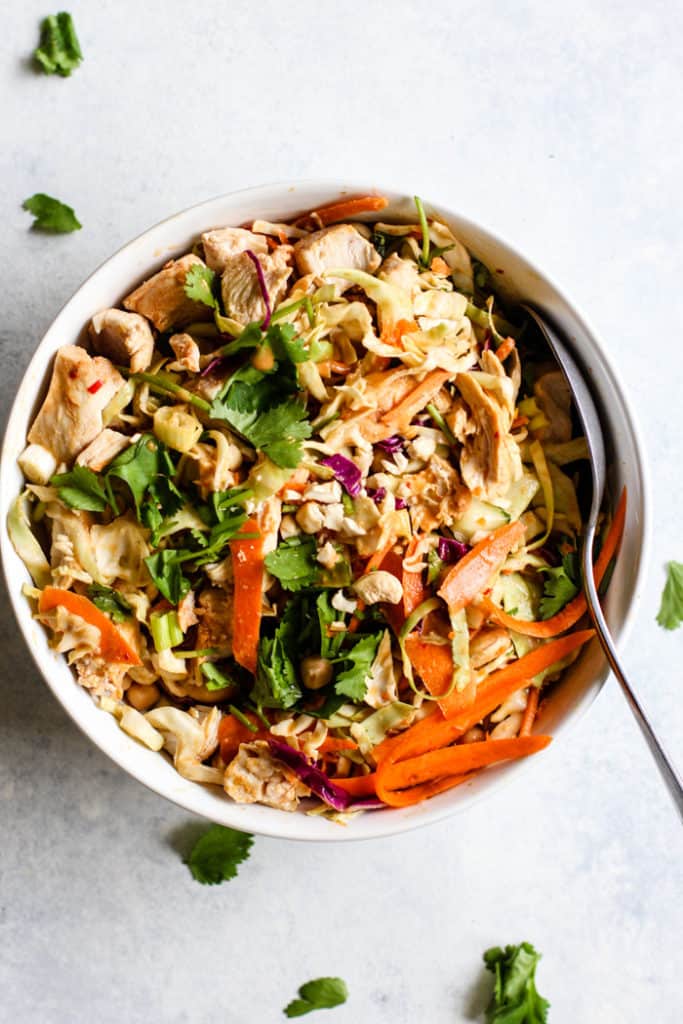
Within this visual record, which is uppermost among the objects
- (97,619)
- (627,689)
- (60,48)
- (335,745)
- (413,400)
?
(60,48)

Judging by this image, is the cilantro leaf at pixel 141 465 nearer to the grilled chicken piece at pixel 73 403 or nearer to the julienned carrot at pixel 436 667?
the grilled chicken piece at pixel 73 403

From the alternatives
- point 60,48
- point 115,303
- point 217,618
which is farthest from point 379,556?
point 60,48

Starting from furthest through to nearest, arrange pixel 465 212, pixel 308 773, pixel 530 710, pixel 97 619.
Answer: pixel 465 212 < pixel 530 710 < pixel 308 773 < pixel 97 619

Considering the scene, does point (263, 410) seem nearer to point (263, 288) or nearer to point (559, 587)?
point (263, 288)

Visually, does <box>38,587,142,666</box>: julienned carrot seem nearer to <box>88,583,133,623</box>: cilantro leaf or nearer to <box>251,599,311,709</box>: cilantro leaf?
<box>88,583,133,623</box>: cilantro leaf

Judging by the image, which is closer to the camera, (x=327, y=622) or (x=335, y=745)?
(x=327, y=622)

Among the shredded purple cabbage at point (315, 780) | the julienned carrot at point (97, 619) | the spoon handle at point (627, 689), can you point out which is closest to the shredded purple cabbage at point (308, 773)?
the shredded purple cabbage at point (315, 780)
